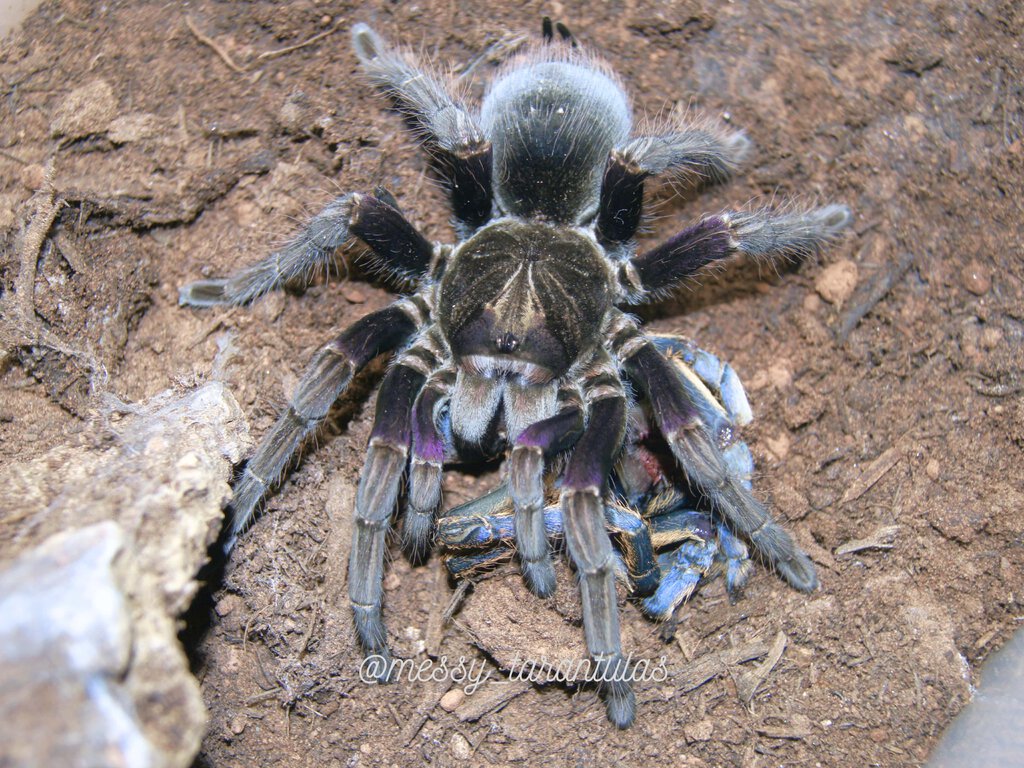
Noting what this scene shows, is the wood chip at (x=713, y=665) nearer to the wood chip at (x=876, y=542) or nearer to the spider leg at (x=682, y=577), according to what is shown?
the spider leg at (x=682, y=577)

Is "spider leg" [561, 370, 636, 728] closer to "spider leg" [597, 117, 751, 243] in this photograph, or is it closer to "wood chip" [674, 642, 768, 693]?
"wood chip" [674, 642, 768, 693]

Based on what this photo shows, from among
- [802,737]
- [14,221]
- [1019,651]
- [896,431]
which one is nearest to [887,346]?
[896,431]

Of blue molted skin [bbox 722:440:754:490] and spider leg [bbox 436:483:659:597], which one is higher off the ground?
spider leg [bbox 436:483:659:597]

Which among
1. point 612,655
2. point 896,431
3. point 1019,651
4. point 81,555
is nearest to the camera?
point 81,555

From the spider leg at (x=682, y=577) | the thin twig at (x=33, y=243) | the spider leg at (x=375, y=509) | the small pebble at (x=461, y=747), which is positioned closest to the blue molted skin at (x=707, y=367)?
→ the spider leg at (x=682, y=577)

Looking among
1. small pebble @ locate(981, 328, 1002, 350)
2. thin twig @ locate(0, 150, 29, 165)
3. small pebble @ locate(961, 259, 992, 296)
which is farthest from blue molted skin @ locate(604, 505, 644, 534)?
thin twig @ locate(0, 150, 29, 165)

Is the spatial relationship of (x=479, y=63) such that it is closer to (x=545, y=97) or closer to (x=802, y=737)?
(x=545, y=97)
